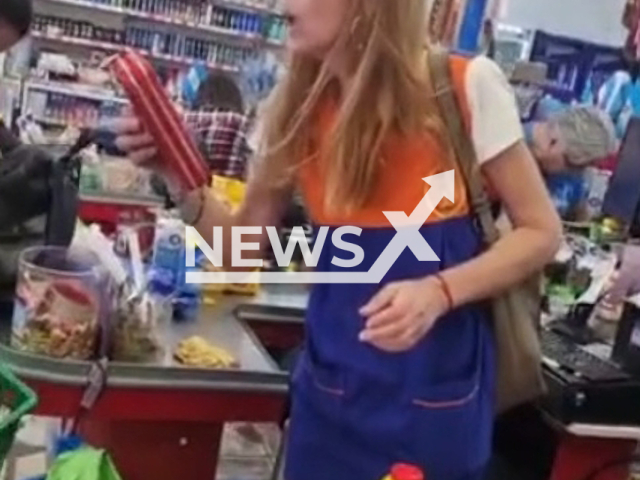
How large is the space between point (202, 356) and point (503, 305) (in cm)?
66

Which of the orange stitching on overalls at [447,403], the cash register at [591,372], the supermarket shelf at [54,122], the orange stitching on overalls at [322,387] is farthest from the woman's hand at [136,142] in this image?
the supermarket shelf at [54,122]

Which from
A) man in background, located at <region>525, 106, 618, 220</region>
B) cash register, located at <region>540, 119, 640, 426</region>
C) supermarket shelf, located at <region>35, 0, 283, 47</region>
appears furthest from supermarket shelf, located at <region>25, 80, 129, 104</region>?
cash register, located at <region>540, 119, 640, 426</region>

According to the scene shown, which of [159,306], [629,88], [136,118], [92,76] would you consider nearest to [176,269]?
[159,306]

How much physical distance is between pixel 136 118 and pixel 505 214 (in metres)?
0.57

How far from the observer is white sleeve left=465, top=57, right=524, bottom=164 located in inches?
56.4

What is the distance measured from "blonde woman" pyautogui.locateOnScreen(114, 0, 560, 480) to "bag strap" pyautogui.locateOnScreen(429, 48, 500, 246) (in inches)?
0.5

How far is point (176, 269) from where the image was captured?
223cm

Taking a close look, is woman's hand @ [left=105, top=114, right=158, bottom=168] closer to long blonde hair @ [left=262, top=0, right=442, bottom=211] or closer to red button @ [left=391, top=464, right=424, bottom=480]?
long blonde hair @ [left=262, top=0, right=442, bottom=211]

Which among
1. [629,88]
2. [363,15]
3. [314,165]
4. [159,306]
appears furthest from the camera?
[629,88]

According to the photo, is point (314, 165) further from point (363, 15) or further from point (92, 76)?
point (92, 76)

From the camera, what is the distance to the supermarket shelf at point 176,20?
7.08m

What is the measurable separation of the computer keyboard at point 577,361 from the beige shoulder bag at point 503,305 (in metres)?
0.41

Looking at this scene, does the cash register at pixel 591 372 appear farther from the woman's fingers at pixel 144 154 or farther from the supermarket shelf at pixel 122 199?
the supermarket shelf at pixel 122 199

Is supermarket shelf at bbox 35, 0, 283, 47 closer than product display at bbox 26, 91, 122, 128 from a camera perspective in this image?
No
